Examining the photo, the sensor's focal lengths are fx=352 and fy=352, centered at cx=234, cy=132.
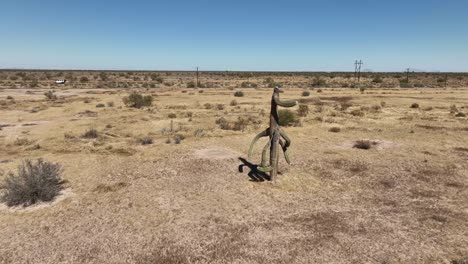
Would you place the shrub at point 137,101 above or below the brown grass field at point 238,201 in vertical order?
above

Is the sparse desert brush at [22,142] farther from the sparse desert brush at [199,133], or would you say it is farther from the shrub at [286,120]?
the shrub at [286,120]

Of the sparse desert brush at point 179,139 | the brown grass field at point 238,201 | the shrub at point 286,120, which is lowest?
the brown grass field at point 238,201

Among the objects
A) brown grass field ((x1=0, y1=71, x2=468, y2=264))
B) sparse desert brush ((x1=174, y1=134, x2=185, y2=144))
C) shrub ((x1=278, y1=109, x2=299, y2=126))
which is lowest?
brown grass field ((x1=0, y1=71, x2=468, y2=264))

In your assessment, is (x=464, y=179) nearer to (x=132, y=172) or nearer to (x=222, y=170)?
(x=222, y=170)

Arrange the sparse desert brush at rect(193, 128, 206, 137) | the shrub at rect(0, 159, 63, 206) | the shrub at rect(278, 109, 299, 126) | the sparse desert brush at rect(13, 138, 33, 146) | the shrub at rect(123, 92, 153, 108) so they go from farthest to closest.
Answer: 1. the shrub at rect(123, 92, 153, 108)
2. the shrub at rect(278, 109, 299, 126)
3. the sparse desert brush at rect(193, 128, 206, 137)
4. the sparse desert brush at rect(13, 138, 33, 146)
5. the shrub at rect(0, 159, 63, 206)

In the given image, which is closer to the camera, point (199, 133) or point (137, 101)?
point (199, 133)

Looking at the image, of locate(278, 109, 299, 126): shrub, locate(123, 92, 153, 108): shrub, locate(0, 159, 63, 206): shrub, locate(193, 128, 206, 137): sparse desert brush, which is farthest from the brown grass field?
locate(123, 92, 153, 108): shrub

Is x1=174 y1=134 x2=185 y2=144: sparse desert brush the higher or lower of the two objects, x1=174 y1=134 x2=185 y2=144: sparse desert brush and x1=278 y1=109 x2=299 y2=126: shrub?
the lower

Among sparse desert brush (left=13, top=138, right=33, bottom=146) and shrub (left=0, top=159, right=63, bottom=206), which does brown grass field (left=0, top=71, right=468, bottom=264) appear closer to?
sparse desert brush (left=13, top=138, right=33, bottom=146)

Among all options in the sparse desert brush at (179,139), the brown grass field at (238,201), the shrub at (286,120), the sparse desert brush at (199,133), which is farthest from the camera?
the shrub at (286,120)

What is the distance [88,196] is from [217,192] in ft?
10.9

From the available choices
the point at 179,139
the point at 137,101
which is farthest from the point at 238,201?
the point at 137,101

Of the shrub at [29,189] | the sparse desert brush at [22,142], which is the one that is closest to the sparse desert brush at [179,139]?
the sparse desert brush at [22,142]

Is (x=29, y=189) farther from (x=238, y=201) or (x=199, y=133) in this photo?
(x=199, y=133)
